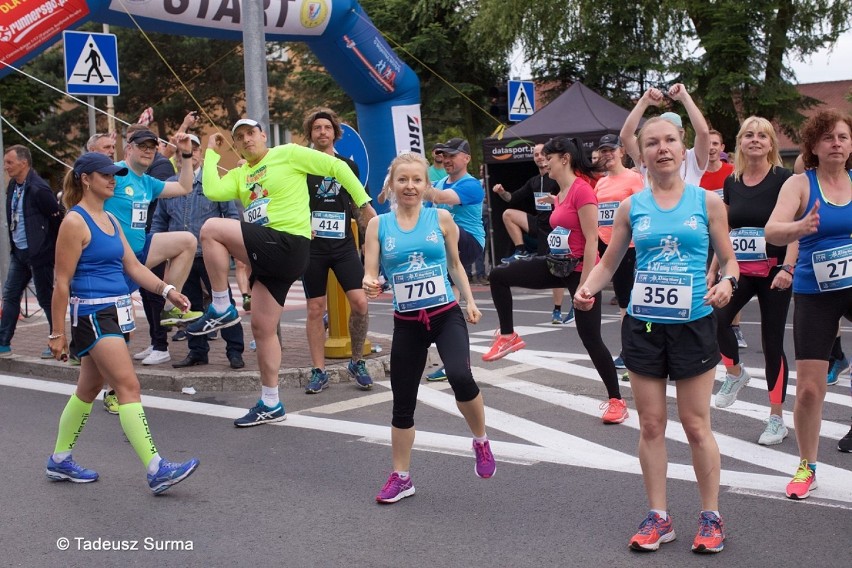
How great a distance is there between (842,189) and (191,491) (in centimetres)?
380

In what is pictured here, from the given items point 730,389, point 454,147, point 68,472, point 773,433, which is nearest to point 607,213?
point 454,147

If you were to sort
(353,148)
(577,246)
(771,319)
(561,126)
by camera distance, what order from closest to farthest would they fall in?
(771,319)
(577,246)
(353,148)
(561,126)

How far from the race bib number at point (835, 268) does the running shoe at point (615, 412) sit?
2080 mm

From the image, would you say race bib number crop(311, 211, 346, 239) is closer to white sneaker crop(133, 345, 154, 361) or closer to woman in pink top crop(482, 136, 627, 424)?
woman in pink top crop(482, 136, 627, 424)

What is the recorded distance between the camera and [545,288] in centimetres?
721

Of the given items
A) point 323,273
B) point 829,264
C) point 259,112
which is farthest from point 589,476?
point 259,112

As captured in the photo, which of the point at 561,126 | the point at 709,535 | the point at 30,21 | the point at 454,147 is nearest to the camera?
the point at 709,535

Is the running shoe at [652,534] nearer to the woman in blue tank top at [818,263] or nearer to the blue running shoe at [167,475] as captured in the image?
the woman in blue tank top at [818,263]

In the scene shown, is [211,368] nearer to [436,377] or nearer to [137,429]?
[436,377]

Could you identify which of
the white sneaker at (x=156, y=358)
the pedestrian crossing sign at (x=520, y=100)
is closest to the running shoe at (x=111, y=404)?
the white sneaker at (x=156, y=358)

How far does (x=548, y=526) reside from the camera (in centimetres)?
465

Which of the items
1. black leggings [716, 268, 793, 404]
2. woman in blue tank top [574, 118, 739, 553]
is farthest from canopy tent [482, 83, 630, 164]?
woman in blue tank top [574, 118, 739, 553]

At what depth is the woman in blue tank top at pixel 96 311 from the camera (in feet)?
17.4

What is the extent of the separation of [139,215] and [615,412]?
4136mm
